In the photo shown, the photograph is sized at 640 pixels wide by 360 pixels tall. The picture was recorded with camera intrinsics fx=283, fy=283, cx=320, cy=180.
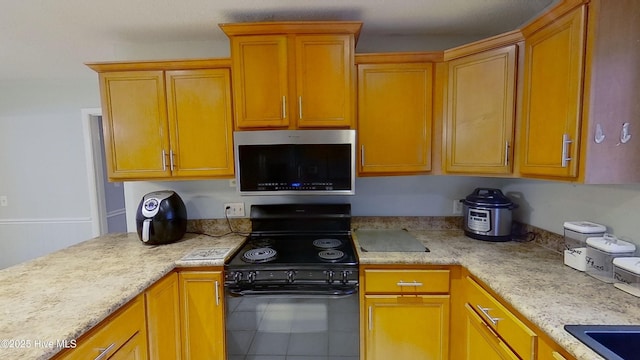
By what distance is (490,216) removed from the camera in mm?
1777

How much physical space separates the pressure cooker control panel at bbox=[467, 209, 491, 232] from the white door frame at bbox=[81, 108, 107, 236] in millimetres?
3774

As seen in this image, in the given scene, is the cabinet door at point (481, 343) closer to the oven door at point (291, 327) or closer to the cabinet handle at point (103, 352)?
the oven door at point (291, 327)

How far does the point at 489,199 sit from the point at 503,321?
0.87m

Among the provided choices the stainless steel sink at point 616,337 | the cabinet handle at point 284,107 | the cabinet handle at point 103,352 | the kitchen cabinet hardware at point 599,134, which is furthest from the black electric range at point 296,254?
the kitchen cabinet hardware at point 599,134

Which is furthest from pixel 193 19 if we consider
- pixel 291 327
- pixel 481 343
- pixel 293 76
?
pixel 481 343

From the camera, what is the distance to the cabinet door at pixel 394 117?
1.81 m

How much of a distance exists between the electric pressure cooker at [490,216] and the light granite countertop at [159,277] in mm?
71

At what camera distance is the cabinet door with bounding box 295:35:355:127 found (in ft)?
5.64

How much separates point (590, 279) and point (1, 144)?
5229 millimetres

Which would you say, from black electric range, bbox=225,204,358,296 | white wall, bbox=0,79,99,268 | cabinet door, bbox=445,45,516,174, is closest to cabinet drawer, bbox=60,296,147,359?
black electric range, bbox=225,204,358,296

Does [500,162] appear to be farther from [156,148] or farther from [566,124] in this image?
[156,148]

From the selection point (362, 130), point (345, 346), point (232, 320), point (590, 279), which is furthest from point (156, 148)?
point (590, 279)

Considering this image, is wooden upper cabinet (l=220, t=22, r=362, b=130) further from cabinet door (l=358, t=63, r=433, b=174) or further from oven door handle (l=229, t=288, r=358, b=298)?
oven door handle (l=229, t=288, r=358, b=298)

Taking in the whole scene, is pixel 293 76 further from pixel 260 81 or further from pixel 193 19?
pixel 193 19
